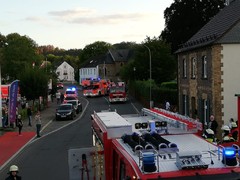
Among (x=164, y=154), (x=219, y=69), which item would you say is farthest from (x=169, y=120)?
(x=219, y=69)

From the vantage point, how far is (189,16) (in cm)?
5234

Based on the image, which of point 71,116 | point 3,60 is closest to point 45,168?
point 71,116

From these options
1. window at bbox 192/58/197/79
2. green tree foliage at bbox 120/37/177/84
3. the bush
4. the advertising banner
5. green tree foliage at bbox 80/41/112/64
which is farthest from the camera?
green tree foliage at bbox 80/41/112/64

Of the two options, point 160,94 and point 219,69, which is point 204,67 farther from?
point 160,94

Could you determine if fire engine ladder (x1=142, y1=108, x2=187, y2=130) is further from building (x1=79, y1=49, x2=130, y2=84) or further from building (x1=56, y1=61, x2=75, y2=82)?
building (x1=56, y1=61, x2=75, y2=82)

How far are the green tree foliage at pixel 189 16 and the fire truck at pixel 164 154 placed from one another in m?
42.4

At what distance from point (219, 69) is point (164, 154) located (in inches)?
794

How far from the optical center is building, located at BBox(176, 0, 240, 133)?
26469 mm

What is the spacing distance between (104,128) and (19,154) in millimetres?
15695

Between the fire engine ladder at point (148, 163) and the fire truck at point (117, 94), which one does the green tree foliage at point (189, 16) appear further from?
the fire engine ladder at point (148, 163)

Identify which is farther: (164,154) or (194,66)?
(194,66)

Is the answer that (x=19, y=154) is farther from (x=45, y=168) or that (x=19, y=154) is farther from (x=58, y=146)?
(x=45, y=168)

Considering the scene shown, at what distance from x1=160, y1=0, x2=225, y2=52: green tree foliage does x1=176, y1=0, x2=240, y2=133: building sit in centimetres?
1975

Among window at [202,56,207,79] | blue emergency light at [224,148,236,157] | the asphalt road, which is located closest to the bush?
the asphalt road
